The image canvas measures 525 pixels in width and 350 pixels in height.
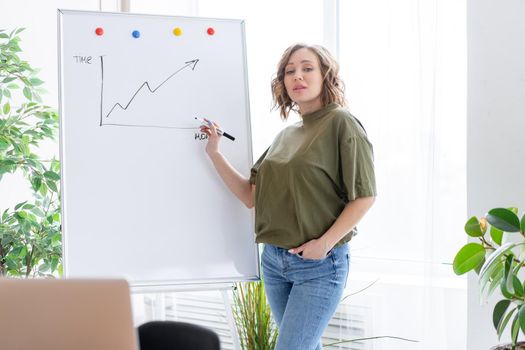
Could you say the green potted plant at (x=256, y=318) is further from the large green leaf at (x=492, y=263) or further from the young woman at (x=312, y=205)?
the large green leaf at (x=492, y=263)

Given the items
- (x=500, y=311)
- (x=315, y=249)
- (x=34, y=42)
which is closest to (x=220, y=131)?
(x=315, y=249)

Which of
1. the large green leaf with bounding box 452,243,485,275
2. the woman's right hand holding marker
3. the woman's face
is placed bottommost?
the large green leaf with bounding box 452,243,485,275

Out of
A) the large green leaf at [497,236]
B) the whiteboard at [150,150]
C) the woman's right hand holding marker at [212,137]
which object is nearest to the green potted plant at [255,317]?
the whiteboard at [150,150]

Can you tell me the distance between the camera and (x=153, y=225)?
260 centimetres

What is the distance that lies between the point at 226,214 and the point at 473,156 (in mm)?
1073

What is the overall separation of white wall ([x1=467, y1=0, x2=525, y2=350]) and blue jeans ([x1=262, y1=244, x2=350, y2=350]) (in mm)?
783

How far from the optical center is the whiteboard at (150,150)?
2561 mm

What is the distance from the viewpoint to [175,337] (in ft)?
5.15

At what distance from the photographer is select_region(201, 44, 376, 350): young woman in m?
2.25

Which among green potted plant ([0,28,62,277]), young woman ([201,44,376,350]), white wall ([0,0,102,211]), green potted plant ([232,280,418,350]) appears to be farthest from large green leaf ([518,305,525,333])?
white wall ([0,0,102,211])

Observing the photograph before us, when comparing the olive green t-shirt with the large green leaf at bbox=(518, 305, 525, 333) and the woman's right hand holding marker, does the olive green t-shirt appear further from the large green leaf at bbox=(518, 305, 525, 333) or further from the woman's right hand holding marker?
the large green leaf at bbox=(518, 305, 525, 333)

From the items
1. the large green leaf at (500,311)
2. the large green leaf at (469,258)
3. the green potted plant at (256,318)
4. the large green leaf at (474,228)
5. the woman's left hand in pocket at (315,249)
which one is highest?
the large green leaf at (474,228)

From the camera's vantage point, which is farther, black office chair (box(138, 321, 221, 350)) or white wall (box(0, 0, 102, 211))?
white wall (box(0, 0, 102, 211))

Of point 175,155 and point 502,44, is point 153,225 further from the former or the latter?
point 502,44
